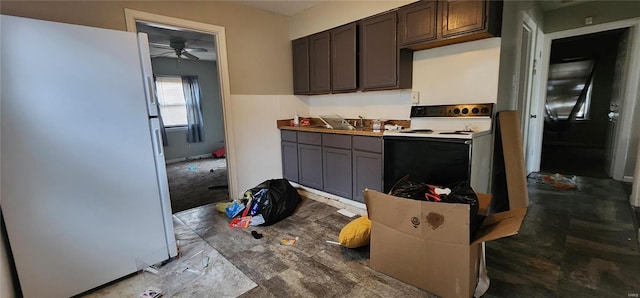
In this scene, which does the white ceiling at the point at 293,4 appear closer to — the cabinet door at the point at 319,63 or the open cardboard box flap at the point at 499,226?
the cabinet door at the point at 319,63

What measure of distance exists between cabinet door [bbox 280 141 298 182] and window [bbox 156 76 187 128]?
11.6 ft

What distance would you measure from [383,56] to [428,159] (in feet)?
3.88

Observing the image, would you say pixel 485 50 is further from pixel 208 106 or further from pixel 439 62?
pixel 208 106

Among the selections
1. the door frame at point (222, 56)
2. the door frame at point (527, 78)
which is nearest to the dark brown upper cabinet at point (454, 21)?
the door frame at point (527, 78)

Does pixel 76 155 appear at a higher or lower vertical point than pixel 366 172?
higher

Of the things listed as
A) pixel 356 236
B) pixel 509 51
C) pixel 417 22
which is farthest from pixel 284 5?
pixel 356 236

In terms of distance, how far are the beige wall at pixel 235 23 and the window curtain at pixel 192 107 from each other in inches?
129

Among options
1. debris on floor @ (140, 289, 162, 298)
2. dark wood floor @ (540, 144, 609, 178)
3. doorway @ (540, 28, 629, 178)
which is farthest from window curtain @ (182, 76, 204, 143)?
doorway @ (540, 28, 629, 178)

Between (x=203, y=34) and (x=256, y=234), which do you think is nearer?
(x=256, y=234)

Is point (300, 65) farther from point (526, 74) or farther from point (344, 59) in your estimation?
point (526, 74)

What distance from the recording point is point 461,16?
2311 mm

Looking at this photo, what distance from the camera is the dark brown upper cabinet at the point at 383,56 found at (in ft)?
9.13

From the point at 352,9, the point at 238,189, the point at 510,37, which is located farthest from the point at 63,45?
the point at 510,37

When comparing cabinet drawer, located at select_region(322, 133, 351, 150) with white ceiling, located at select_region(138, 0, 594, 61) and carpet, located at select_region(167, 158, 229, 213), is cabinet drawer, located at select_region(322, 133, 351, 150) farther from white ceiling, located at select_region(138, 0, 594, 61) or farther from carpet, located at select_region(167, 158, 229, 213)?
white ceiling, located at select_region(138, 0, 594, 61)
